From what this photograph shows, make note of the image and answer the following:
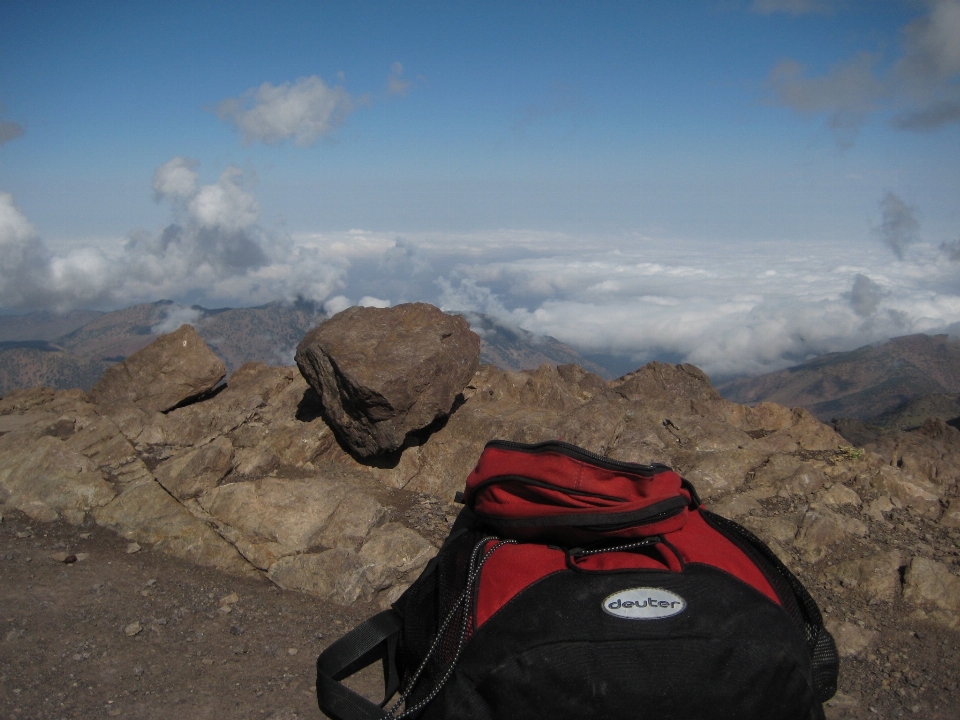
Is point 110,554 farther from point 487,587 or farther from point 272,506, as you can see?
point 487,587

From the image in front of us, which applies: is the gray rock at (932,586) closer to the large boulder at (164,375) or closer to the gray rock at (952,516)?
the gray rock at (952,516)

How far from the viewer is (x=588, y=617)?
4.39 m

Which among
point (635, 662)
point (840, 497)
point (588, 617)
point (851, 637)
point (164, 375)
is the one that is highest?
point (588, 617)

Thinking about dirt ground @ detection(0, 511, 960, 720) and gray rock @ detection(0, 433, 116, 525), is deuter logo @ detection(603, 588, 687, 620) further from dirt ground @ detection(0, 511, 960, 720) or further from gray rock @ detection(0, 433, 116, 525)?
gray rock @ detection(0, 433, 116, 525)

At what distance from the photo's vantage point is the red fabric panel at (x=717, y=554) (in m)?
4.89

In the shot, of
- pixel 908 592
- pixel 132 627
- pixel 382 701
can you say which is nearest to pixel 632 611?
pixel 382 701

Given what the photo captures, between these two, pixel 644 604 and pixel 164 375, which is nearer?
pixel 644 604

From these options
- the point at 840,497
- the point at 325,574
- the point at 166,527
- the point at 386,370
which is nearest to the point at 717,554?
the point at 325,574

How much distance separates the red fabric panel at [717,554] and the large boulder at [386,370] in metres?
5.02

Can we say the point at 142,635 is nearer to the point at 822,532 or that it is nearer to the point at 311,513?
the point at 311,513

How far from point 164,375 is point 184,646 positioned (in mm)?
7885

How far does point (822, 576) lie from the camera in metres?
7.38

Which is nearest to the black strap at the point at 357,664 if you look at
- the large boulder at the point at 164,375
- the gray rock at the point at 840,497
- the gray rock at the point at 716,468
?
the gray rock at the point at 716,468

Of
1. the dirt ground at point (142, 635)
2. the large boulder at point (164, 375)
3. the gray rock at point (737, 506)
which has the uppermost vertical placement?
the large boulder at point (164, 375)
